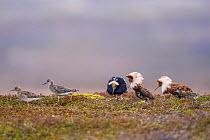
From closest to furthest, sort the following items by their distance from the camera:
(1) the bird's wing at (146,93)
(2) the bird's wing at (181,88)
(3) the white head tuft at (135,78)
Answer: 1. (2) the bird's wing at (181,88)
2. (1) the bird's wing at (146,93)
3. (3) the white head tuft at (135,78)

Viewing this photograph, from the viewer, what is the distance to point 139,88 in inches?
798

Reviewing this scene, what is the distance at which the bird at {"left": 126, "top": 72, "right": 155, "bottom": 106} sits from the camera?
20148 millimetres

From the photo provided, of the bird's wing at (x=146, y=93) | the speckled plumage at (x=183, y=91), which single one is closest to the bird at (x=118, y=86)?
the bird's wing at (x=146, y=93)

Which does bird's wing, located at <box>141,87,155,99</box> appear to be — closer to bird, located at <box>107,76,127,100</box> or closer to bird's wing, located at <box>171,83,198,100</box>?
bird's wing, located at <box>171,83,198,100</box>

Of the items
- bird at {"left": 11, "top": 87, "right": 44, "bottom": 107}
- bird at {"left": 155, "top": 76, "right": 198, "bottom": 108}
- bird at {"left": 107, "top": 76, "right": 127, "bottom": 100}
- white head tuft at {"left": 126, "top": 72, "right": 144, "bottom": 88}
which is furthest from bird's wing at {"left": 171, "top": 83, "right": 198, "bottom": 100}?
bird at {"left": 11, "top": 87, "right": 44, "bottom": 107}

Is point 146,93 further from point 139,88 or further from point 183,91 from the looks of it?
point 183,91

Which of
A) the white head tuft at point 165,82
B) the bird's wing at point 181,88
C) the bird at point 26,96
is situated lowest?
the bird at point 26,96

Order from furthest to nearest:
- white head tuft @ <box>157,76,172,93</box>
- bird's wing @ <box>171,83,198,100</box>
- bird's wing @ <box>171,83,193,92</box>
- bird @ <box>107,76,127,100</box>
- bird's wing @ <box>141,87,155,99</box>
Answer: bird @ <box>107,76,127,100</box>, white head tuft @ <box>157,76,172,93</box>, bird's wing @ <box>141,87,155,99</box>, bird's wing @ <box>171,83,193,92</box>, bird's wing @ <box>171,83,198,100</box>

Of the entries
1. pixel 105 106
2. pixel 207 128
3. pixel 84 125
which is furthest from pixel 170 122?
pixel 105 106

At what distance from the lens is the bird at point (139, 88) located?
66.1 ft

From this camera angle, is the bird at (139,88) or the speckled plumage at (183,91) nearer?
the speckled plumage at (183,91)

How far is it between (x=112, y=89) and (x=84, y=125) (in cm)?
1484

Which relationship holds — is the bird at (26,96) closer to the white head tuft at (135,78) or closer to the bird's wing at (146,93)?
the white head tuft at (135,78)

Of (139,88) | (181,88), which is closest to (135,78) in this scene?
(139,88)
